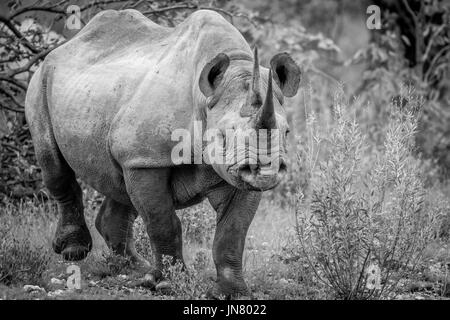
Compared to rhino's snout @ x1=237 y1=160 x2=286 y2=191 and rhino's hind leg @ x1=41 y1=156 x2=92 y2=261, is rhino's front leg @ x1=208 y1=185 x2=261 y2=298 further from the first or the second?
rhino's hind leg @ x1=41 y1=156 x2=92 y2=261

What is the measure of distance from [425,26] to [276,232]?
602 centimetres

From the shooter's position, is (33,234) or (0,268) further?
(33,234)

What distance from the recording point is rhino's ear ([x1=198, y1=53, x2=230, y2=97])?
5148 millimetres

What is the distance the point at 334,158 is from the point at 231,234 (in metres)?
0.83

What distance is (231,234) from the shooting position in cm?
554

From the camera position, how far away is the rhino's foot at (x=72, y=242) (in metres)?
6.65

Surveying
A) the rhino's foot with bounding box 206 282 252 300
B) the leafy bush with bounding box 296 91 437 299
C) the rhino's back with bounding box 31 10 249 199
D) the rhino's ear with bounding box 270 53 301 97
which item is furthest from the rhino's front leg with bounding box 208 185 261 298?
the rhino's ear with bounding box 270 53 301 97

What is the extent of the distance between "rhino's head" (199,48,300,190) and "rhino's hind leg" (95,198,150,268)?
5.84 ft

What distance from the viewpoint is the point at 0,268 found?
575 cm

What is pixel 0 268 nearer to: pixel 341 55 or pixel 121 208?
pixel 121 208

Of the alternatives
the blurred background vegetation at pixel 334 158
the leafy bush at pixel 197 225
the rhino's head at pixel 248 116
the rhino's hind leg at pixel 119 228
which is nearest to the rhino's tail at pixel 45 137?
the rhino's hind leg at pixel 119 228

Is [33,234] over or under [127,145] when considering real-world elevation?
under

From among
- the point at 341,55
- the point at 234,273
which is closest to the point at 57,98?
the point at 234,273

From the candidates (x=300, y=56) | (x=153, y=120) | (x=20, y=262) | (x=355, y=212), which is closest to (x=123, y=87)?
(x=153, y=120)
